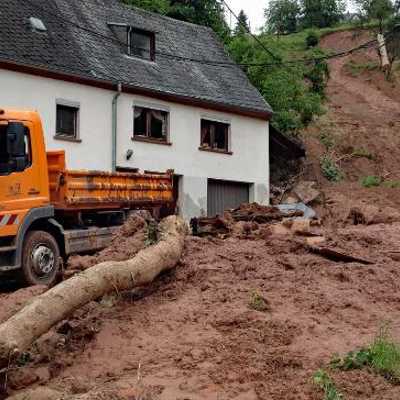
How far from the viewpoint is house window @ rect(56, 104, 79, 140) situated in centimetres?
2273

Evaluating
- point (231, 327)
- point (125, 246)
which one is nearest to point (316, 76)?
Answer: point (125, 246)

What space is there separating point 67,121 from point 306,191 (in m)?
9.74

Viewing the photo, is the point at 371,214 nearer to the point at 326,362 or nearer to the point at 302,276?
the point at 302,276

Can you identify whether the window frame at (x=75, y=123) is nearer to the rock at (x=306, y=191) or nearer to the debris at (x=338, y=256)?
the rock at (x=306, y=191)

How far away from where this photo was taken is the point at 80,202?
1374 cm

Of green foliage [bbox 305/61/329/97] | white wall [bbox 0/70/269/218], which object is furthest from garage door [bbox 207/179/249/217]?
green foliage [bbox 305/61/329/97]

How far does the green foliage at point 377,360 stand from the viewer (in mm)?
7797

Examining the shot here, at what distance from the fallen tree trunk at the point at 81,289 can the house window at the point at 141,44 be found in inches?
643

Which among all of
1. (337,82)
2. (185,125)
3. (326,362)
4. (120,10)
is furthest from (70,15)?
(337,82)

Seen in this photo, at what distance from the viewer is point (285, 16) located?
6875cm

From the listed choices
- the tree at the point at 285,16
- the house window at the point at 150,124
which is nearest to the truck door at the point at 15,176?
the house window at the point at 150,124

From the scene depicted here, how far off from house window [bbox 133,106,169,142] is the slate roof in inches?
30.0

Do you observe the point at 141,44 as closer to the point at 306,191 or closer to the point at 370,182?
the point at 306,191

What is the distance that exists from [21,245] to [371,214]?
10446mm
